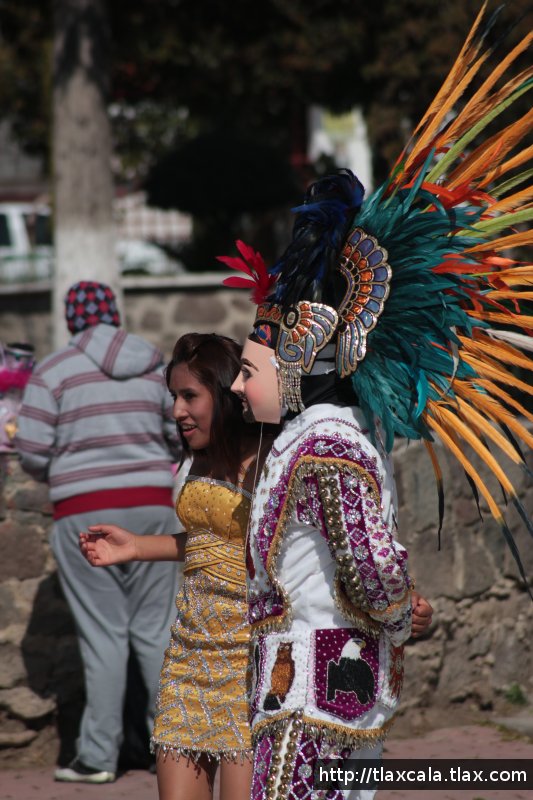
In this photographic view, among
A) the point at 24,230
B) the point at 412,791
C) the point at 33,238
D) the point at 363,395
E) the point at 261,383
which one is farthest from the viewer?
the point at 24,230

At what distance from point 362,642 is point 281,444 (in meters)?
0.50

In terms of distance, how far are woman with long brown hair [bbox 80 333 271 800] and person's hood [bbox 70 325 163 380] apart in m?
1.53

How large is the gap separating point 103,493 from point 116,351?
0.59 meters

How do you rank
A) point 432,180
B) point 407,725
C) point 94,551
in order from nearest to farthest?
1. point 432,180
2. point 94,551
3. point 407,725

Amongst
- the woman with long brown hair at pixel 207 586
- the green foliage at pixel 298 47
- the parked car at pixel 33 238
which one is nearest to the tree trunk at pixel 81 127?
the green foliage at pixel 298 47

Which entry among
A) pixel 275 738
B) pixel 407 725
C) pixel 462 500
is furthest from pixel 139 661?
pixel 275 738

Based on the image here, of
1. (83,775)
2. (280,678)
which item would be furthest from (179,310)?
(280,678)

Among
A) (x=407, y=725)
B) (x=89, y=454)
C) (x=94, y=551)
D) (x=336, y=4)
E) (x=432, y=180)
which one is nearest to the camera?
(x=432, y=180)

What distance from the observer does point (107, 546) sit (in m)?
3.72

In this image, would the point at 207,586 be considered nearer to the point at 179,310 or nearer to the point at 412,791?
the point at 412,791

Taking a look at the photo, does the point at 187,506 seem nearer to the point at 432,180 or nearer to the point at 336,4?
the point at 432,180

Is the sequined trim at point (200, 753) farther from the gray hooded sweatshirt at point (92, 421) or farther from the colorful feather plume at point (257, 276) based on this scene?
the gray hooded sweatshirt at point (92, 421)

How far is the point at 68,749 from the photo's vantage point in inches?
219

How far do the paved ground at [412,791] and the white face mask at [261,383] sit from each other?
2484 mm
